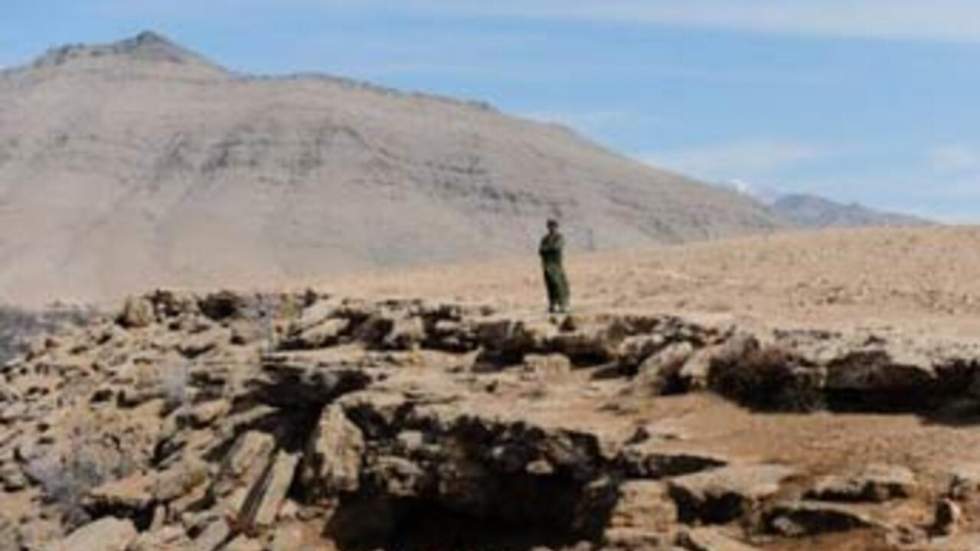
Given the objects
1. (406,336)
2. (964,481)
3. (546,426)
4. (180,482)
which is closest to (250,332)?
(406,336)

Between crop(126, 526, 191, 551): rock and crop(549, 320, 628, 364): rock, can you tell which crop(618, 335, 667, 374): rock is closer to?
crop(549, 320, 628, 364): rock

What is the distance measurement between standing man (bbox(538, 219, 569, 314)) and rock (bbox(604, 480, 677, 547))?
7374 millimetres

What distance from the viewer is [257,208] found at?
364 feet

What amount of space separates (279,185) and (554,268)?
316ft

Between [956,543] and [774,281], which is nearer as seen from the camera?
[956,543]

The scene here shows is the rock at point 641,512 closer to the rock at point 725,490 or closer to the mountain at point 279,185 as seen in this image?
the rock at point 725,490

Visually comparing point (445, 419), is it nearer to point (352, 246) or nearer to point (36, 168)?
point (352, 246)

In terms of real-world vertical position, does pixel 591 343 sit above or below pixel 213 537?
above

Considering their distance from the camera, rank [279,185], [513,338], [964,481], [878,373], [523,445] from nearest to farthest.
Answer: [964,481]
[878,373]
[523,445]
[513,338]
[279,185]

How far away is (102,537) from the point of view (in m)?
18.0

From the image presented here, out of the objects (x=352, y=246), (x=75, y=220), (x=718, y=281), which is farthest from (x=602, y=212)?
(x=718, y=281)

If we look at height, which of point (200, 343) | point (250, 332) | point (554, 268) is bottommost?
point (200, 343)

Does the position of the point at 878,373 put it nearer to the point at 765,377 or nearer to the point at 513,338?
the point at 765,377

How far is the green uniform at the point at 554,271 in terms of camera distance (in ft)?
64.7
